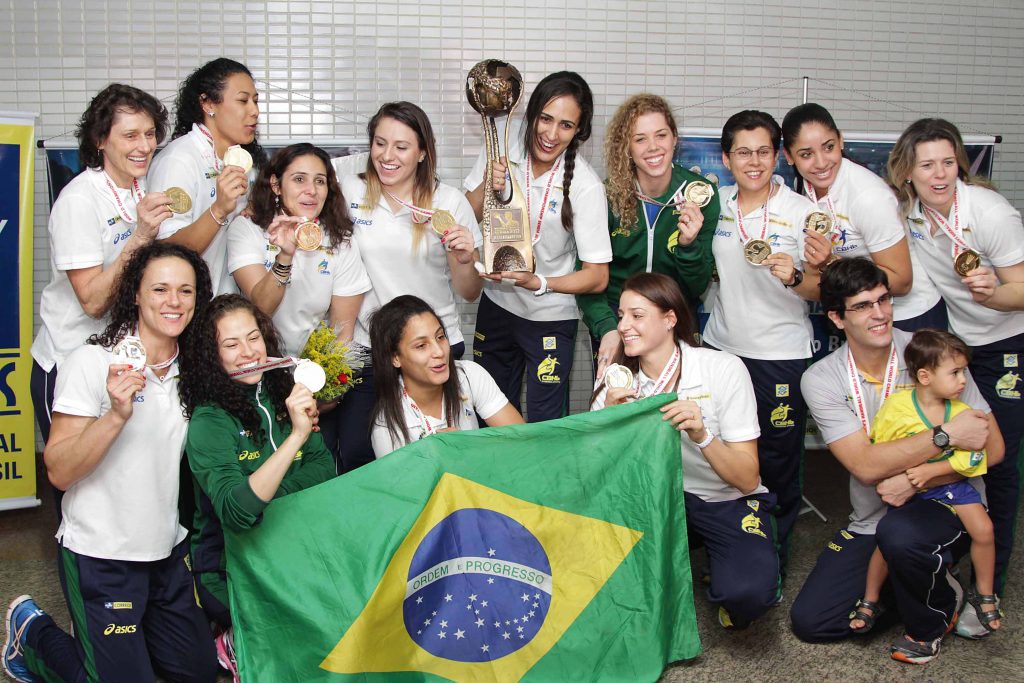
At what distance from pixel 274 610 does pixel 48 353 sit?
1415mm

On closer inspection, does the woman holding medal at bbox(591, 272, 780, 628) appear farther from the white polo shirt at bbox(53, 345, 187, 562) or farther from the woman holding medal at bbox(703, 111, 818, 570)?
the white polo shirt at bbox(53, 345, 187, 562)

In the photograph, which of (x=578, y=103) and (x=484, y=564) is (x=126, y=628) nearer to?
(x=484, y=564)

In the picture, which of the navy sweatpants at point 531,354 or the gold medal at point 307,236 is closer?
the gold medal at point 307,236

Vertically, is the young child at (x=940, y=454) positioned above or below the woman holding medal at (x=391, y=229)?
below

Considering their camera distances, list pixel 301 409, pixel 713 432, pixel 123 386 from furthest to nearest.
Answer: pixel 713 432 → pixel 301 409 → pixel 123 386

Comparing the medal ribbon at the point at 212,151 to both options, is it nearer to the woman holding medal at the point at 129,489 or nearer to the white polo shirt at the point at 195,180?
the white polo shirt at the point at 195,180

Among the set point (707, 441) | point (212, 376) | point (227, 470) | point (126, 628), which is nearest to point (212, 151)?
point (212, 376)

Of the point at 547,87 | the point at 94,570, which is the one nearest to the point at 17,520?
the point at 94,570

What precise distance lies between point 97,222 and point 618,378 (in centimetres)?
198

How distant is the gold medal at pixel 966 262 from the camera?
3.96 meters

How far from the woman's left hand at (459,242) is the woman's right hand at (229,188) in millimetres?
816

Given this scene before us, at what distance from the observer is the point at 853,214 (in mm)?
4137

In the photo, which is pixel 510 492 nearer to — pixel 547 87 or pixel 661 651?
pixel 661 651

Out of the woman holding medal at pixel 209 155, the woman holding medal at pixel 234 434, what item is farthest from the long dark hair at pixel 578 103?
the woman holding medal at pixel 234 434
